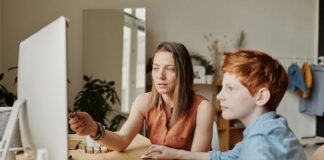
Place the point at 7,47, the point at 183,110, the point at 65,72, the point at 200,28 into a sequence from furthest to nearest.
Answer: the point at 200,28, the point at 7,47, the point at 183,110, the point at 65,72

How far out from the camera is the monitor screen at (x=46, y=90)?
0.66m

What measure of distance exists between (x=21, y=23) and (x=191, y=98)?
2.60m

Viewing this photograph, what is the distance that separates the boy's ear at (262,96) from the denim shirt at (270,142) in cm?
5

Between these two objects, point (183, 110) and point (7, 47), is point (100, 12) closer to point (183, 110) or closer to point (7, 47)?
point (7, 47)

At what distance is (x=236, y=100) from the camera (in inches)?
42.9

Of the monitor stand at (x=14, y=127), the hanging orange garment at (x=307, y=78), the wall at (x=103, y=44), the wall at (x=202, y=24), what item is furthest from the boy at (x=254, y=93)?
the hanging orange garment at (x=307, y=78)

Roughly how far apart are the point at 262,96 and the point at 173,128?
650mm

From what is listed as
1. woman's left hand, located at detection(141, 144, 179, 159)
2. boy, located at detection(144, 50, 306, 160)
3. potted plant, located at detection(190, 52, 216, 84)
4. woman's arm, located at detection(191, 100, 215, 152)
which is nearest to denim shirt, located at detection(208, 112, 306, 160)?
boy, located at detection(144, 50, 306, 160)

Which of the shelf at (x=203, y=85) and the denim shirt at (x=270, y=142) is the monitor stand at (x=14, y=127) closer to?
the denim shirt at (x=270, y=142)

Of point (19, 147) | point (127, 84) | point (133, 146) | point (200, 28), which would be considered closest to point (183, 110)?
point (133, 146)

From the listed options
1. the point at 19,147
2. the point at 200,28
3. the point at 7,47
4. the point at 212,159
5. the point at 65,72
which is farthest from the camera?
the point at 200,28

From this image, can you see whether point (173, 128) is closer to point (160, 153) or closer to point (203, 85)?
point (160, 153)

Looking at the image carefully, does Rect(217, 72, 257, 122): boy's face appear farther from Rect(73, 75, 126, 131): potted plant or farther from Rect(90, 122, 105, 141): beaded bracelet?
Rect(73, 75, 126, 131): potted plant

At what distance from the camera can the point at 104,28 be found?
12.1ft
